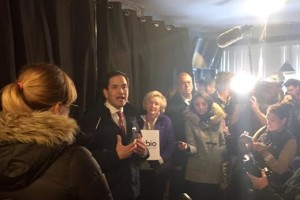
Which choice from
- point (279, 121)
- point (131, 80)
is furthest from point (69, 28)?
point (279, 121)

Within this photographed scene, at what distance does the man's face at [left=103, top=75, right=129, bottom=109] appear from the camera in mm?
2301

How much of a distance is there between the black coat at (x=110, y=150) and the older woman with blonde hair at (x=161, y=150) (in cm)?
43

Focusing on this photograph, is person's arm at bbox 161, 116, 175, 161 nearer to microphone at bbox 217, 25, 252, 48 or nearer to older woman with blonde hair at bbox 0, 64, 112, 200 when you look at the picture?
older woman with blonde hair at bbox 0, 64, 112, 200

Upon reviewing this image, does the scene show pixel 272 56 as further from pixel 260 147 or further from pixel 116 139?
pixel 116 139

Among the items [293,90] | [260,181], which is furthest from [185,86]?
[260,181]

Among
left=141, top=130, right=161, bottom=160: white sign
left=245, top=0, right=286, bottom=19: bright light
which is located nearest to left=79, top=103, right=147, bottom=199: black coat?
left=141, top=130, right=161, bottom=160: white sign

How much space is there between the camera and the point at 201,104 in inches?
112

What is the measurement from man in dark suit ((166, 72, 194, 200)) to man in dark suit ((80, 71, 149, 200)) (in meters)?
0.61

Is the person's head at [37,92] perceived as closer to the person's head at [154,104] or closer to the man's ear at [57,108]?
the man's ear at [57,108]

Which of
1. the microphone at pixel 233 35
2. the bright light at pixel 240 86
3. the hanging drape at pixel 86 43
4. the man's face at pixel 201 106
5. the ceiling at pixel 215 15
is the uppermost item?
the ceiling at pixel 215 15

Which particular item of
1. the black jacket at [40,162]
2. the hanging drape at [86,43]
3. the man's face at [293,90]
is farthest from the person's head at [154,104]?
the black jacket at [40,162]

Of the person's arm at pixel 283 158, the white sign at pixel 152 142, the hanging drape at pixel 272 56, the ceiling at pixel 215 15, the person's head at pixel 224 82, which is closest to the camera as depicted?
the person's arm at pixel 283 158

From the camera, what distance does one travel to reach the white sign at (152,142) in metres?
2.47

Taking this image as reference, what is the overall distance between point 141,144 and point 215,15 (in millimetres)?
2564
